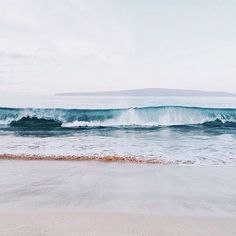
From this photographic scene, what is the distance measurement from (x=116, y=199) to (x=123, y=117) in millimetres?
20405

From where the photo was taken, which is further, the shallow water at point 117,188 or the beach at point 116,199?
the shallow water at point 117,188

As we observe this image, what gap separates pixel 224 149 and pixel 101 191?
21.5 feet

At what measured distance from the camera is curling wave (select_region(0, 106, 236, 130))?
2375 cm

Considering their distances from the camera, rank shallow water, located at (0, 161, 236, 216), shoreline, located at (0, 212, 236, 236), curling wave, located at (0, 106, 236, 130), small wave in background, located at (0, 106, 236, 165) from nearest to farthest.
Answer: shoreline, located at (0, 212, 236, 236), shallow water, located at (0, 161, 236, 216), small wave in background, located at (0, 106, 236, 165), curling wave, located at (0, 106, 236, 130)

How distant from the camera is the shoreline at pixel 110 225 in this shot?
12.3 ft

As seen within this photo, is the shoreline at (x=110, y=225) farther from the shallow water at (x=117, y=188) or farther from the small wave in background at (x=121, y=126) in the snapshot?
the small wave in background at (x=121, y=126)

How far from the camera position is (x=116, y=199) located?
17.0 feet

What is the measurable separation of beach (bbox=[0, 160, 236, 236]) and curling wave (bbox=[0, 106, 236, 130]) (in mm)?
15662

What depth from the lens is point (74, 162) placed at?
327 inches

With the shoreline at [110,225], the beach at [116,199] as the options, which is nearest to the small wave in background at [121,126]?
the beach at [116,199]

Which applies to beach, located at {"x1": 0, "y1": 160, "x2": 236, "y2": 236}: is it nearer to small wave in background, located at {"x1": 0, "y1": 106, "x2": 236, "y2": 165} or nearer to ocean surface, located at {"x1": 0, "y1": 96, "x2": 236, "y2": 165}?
small wave in background, located at {"x1": 0, "y1": 106, "x2": 236, "y2": 165}

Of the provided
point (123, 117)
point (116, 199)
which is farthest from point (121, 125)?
point (116, 199)

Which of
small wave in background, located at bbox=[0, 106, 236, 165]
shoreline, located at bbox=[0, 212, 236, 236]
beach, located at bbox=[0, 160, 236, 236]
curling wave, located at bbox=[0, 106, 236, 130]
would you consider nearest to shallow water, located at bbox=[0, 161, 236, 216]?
beach, located at bbox=[0, 160, 236, 236]

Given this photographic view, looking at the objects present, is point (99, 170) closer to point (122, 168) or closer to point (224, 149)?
point (122, 168)
